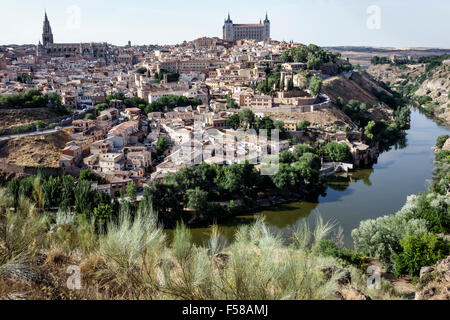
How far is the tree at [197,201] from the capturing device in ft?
31.9

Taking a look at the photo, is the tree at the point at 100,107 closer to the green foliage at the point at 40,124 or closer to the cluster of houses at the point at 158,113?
the cluster of houses at the point at 158,113

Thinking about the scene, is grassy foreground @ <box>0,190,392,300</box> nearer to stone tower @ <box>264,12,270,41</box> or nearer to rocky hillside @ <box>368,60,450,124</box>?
rocky hillside @ <box>368,60,450,124</box>

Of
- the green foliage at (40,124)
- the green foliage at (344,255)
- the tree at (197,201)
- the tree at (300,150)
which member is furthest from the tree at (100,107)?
the green foliage at (344,255)

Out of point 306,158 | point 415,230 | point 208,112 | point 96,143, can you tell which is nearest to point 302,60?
point 208,112

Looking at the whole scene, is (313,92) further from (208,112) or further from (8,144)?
(8,144)

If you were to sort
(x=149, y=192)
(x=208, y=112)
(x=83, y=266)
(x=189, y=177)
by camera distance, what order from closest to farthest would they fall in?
(x=83, y=266)
(x=149, y=192)
(x=189, y=177)
(x=208, y=112)

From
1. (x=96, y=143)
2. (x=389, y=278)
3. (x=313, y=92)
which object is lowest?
(x=389, y=278)

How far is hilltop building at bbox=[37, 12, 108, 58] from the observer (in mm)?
34594

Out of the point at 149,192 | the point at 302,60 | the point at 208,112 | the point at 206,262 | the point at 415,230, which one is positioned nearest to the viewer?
the point at 206,262

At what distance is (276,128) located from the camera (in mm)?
15734

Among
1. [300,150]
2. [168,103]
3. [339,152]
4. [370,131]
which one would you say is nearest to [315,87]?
[370,131]

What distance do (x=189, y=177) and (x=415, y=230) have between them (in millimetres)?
5639

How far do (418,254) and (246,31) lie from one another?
133 ft

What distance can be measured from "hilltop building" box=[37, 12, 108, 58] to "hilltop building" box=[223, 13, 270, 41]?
13.7 m
